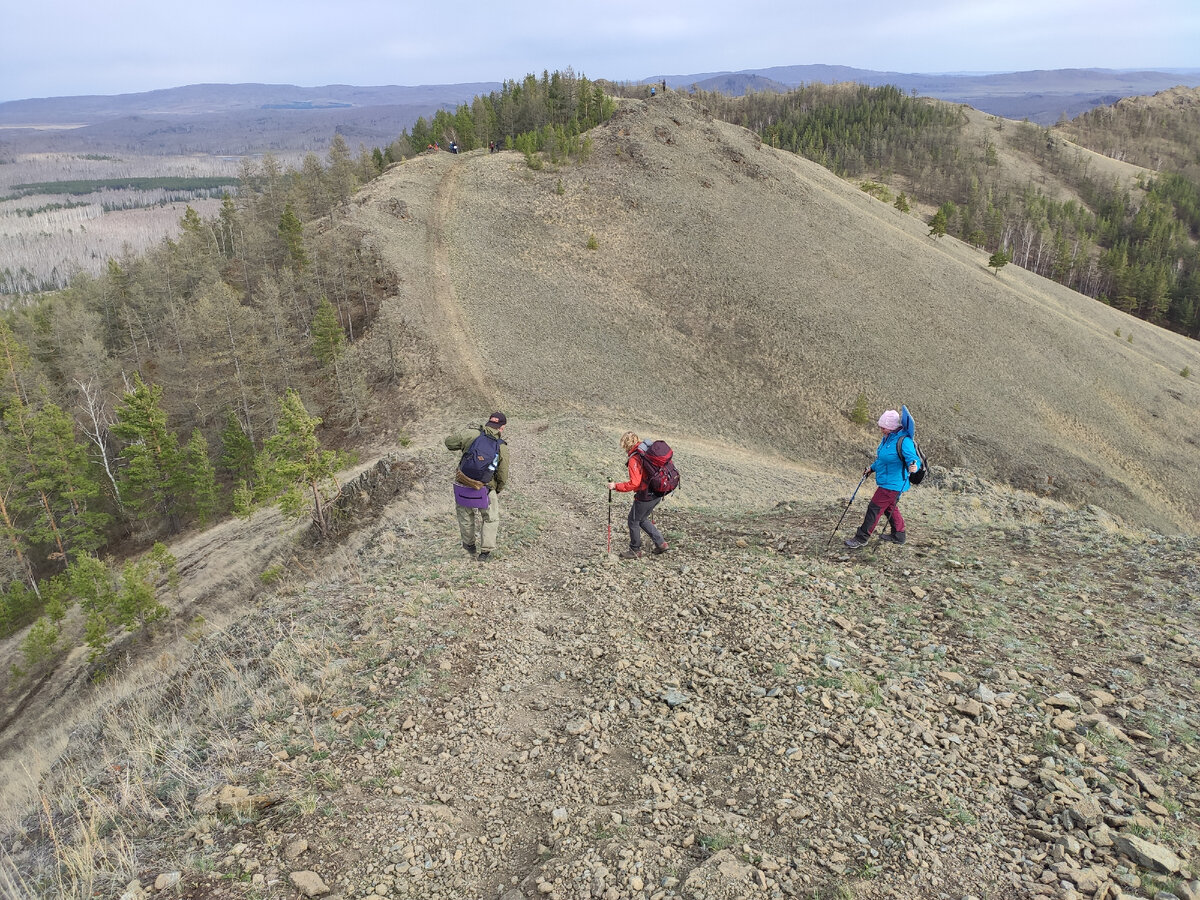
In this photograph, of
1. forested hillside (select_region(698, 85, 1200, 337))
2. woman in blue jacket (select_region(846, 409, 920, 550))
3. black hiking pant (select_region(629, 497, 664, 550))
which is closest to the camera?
woman in blue jacket (select_region(846, 409, 920, 550))

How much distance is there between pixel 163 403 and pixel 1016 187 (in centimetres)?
17025

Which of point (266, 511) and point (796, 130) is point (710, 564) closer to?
point (266, 511)

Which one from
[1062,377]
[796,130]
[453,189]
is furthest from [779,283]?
[796,130]

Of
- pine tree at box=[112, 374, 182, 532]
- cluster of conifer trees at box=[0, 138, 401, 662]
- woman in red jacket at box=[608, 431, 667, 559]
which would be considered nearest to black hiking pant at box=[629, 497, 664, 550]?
woman in red jacket at box=[608, 431, 667, 559]

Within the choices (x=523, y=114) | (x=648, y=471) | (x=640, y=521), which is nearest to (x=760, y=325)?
(x=640, y=521)

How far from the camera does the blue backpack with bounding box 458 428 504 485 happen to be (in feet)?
37.3

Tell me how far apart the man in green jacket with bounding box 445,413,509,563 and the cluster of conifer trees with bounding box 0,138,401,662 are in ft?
34.5

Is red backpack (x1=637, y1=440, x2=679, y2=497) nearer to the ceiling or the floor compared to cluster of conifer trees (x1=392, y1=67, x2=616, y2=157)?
nearer to the floor

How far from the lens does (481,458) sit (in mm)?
11375

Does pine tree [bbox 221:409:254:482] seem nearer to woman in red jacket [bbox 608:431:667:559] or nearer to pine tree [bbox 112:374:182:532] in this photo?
pine tree [bbox 112:374:182:532]

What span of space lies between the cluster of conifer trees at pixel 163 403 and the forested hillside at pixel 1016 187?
245 ft

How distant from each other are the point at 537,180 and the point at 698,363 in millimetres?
27062

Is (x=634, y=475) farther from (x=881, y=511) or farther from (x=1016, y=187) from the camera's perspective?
(x=1016, y=187)

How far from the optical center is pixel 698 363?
4034 centimetres
